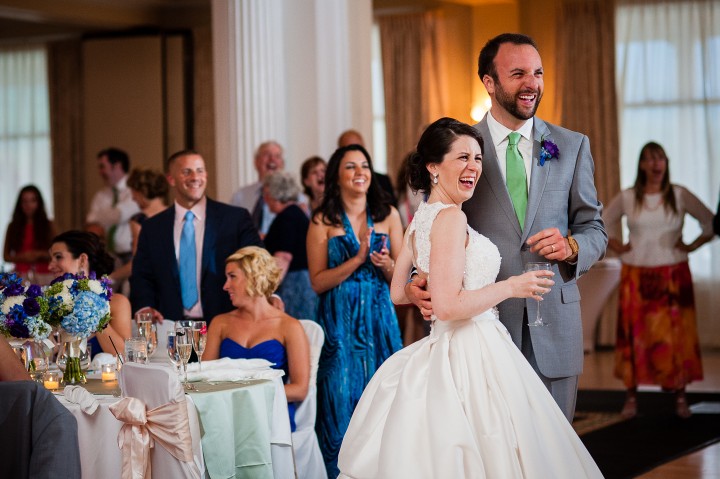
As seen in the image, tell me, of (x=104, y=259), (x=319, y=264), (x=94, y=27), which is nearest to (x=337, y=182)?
(x=319, y=264)

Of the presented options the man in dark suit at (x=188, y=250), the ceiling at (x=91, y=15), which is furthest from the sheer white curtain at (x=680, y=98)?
the man in dark suit at (x=188, y=250)

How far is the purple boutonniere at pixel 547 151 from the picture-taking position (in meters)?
3.68

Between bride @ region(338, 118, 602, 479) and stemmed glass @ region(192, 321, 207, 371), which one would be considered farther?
stemmed glass @ region(192, 321, 207, 371)

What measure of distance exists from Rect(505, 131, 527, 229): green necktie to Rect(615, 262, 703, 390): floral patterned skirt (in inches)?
180

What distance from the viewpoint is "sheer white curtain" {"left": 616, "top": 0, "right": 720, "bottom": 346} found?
11.2 m

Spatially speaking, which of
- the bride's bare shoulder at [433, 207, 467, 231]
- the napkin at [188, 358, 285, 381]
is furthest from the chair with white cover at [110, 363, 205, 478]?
the bride's bare shoulder at [433, 207, 467, 231]

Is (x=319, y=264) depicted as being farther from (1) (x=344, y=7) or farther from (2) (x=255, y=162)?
(1) (x=344, y=7)

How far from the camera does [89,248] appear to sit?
17.8 feet

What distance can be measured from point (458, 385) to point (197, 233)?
2.72m

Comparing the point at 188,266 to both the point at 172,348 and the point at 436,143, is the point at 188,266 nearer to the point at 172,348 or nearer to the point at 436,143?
the point at 172,348

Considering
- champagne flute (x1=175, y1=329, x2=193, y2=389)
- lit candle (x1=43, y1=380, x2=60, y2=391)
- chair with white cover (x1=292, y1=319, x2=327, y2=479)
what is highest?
champagne flute (x1=175, y1=329, x2=193, y2=389)

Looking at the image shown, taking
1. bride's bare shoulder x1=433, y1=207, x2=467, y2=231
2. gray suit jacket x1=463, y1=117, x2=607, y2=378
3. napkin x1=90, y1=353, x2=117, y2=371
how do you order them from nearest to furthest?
bride's bare shoulder x1=433, y1=207, x2=467, y2=231, gray suit jacket x1=463, y1=117, x2=607, y2=378, napkin x1=90, y1=353, x2=117, y2=371

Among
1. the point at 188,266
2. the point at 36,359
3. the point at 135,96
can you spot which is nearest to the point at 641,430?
the point at 188,266

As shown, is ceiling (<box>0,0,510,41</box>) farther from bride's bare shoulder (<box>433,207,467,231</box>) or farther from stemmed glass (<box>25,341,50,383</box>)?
bride's bare shoulder (<box>433,207,467,231</box>)
